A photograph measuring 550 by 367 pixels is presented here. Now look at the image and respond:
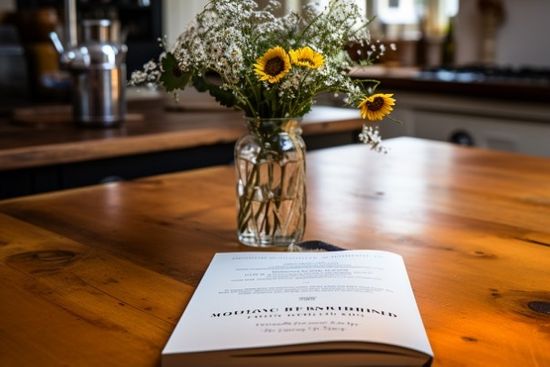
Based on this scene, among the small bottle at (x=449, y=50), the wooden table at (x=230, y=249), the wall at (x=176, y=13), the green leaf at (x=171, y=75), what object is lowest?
the wooden table at (x=230, y=249)

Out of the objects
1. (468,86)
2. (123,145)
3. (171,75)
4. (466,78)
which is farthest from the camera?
(466,78)

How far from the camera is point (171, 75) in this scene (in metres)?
1.01

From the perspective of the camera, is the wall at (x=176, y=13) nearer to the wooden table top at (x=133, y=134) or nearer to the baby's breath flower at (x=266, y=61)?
the wooden table top at (x=133, y=134)

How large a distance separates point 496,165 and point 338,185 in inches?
17.1

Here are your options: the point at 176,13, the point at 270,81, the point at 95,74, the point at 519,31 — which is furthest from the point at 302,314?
the point at 176,13

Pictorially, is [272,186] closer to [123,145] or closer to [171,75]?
[171,75]

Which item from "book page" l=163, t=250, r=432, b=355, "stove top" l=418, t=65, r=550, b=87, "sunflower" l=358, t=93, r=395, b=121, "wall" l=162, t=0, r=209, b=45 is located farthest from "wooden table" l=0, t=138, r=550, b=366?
"wall" l=162, t=0, r=209, b=45

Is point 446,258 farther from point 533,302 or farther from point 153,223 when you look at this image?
point 153,223

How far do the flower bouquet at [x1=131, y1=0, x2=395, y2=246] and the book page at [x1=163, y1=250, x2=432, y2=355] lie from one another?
11cm

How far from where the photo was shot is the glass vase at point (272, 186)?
3.35ft

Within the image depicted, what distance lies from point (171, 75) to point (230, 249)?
9.9 inches

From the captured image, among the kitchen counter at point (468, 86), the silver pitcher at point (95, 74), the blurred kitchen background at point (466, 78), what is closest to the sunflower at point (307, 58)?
the blurred kitchen background at point (466, 78)

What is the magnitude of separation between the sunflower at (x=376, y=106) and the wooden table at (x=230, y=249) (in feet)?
0.65

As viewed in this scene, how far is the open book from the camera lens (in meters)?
0.65
